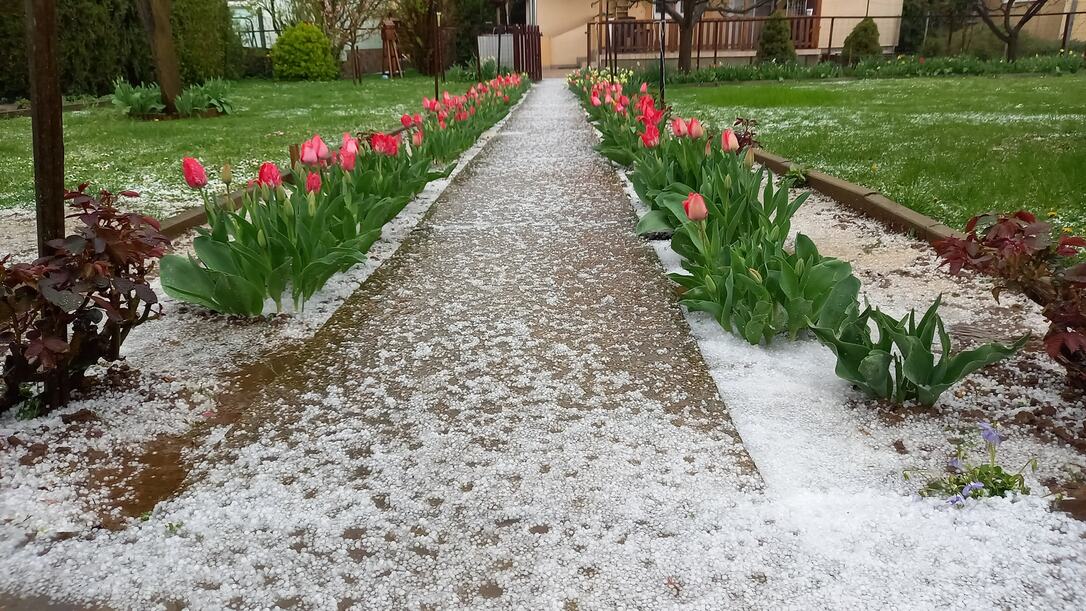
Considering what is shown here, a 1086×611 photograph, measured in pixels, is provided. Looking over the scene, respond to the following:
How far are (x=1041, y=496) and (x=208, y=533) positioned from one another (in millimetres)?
1860

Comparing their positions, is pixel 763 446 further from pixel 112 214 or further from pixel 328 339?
pixel 112 214

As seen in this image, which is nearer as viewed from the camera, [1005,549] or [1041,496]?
[1005,549]

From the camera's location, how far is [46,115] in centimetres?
200

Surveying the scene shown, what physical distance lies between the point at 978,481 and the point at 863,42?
2368cm

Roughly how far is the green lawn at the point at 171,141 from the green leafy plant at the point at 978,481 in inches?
183

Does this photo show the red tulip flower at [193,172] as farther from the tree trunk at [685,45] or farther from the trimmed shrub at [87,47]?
the tree trunk at [685,45]

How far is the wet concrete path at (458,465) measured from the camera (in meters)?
1.53

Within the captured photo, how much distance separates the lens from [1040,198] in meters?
4.44

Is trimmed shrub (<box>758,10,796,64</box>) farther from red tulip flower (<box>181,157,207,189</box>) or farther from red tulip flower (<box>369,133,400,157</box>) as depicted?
red tulip flower (<box>181,157,207,189</box>)

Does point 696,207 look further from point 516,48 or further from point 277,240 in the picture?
point 516,48

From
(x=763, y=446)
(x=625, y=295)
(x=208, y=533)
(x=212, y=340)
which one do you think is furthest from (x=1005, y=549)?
(x=212, y=340)

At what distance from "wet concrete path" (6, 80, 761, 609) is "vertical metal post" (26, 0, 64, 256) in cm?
73

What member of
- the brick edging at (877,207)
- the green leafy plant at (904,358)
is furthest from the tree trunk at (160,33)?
the green leafy plant at (904,358)

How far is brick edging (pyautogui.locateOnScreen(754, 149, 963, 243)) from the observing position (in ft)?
12.8
